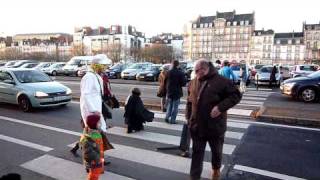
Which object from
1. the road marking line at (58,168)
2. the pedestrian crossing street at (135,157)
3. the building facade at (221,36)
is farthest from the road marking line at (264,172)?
the building facade at (221,36)

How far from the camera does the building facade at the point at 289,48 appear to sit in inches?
4722

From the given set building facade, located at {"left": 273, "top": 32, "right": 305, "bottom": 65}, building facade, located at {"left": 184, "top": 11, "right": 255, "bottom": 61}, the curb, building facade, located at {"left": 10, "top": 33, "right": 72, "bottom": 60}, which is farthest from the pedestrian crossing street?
building facade, located at {"left": 10, "top": 33, "right": 72, "bottom": 60}

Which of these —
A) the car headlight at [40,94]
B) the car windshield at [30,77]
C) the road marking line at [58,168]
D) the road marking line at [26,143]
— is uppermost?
the car windshield at [30,77]

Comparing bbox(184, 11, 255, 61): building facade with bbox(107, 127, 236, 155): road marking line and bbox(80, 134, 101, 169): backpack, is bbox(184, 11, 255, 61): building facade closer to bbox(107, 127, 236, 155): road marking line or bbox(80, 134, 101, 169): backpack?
bbox(107, 127, 236, 155): road marking line

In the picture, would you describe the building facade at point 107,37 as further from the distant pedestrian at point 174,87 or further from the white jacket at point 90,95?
the white jacket at point 90,95

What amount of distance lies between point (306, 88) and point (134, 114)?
29.0 ft

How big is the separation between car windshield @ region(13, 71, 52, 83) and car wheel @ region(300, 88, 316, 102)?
10.2m

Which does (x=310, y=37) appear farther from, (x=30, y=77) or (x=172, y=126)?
(x=172, y=126)

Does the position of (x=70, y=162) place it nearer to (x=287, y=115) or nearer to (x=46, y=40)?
(x=287, y=115)

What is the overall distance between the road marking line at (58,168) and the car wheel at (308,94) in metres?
10.8

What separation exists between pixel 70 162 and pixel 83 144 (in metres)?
1.47

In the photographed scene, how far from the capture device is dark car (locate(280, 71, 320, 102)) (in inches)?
524

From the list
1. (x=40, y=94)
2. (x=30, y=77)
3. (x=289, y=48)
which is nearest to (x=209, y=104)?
(x=40, y=94)

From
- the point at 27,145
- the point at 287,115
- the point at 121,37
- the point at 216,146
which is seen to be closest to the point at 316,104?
the point at 287,115
